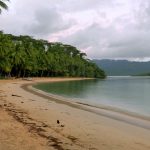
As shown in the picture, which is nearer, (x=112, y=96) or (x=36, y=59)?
(x=112, y=96)

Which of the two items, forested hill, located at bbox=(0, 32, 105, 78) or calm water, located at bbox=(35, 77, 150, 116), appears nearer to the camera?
calm water, located at bbox=(35, 77, 150, 116)

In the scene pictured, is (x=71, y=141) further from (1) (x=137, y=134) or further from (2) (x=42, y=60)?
(2) (x=42, y=60)

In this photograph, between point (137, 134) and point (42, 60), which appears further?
point (42, 60)

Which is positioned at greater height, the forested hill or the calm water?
the forested hill

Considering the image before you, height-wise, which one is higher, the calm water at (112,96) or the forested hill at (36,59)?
the forested hill at (36,59)

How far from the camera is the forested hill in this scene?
90.4 m

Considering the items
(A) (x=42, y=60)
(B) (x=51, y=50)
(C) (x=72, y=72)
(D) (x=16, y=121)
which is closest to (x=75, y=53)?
(C) (x=72, y=72)

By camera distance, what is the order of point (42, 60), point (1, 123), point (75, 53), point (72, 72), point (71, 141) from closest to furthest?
point (71, 141) < point (1, 123) < point (42, 60) < point (72, 72) < point (75, 53)

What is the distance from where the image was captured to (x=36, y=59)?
12075 centimetres

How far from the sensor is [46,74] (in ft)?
477

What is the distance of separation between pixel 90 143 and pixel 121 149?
126cm

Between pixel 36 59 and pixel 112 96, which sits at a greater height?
pixel 36 59

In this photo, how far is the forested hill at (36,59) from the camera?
296 ft

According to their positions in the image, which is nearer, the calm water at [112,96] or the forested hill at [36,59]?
the calm water at [112,96]
